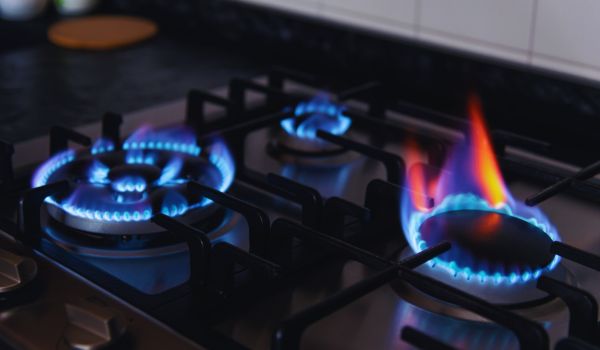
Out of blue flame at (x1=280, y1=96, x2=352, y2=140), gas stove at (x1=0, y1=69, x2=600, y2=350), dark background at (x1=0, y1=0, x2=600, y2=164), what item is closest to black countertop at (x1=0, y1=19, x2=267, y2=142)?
dark background at (x1=0, y1=0, x2=600, y2=164)

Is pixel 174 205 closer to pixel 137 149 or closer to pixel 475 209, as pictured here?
pixel 137 149

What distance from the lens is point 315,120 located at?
105cm

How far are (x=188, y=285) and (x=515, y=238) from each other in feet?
0.97

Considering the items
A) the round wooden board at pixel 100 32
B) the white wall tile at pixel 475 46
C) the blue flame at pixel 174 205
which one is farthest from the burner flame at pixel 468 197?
the round wooden board at pixel 100 32

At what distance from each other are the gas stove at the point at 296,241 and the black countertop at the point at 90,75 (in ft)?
0.39

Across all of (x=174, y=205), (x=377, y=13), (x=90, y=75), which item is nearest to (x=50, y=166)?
(x=174, y=205)

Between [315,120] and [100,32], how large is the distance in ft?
1.77

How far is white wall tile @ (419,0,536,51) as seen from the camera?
106 cm

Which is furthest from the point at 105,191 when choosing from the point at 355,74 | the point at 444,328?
the point at 355,74

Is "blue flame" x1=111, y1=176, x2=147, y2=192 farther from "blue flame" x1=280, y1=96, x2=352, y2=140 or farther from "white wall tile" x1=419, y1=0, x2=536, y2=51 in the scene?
"white wall tile" x1=419, y1=0, x2=536, y2=51

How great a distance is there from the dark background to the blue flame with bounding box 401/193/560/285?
19 cm

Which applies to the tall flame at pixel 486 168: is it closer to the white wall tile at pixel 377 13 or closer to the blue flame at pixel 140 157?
the white wall tile at pixel 377 13

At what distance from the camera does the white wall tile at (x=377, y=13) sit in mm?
1181

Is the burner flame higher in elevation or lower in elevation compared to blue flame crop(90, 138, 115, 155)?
higher
